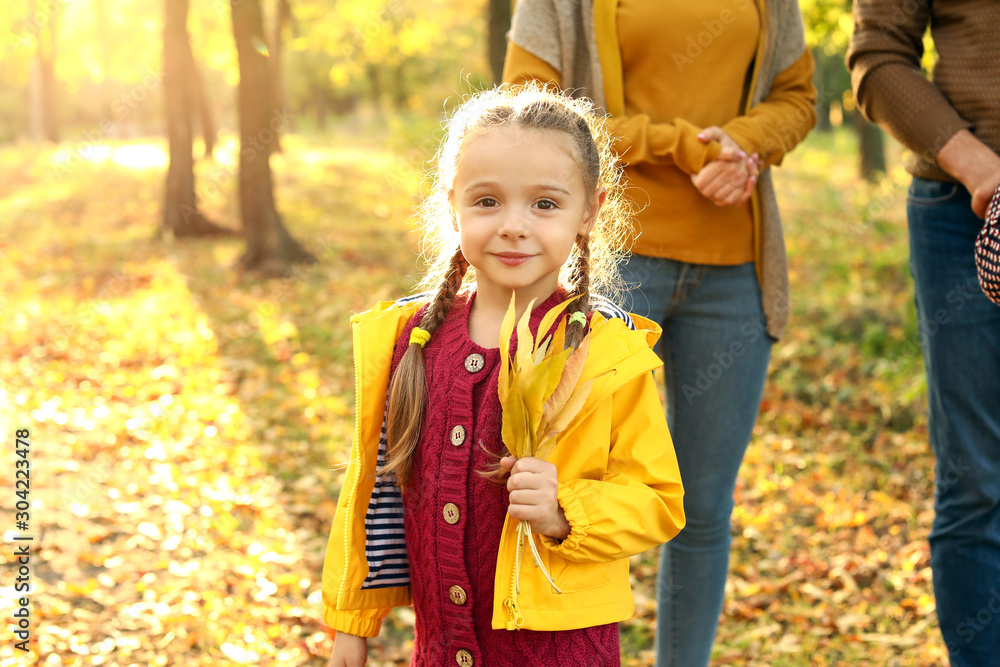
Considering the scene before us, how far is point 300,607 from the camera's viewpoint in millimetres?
3832

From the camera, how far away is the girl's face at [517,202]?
1.67 m

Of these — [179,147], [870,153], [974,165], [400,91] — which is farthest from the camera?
[400,91]

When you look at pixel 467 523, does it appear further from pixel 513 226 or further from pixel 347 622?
pixel 513 226

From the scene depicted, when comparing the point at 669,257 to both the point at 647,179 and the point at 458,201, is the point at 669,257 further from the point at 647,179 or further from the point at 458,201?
the point at 458,201

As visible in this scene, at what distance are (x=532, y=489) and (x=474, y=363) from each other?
1.17 feet

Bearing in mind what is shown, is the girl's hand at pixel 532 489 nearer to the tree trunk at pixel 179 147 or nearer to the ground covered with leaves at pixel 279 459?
the ground covered with leaves at pixel 279 459

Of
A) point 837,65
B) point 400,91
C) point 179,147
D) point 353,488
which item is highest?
point 400,91

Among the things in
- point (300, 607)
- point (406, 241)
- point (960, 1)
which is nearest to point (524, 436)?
→ point (960, 1)

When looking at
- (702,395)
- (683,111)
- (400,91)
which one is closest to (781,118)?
(683,111)

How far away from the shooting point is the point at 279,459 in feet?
18.2

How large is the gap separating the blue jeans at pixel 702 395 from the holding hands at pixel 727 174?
0.23 metres

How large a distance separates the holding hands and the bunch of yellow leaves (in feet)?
3.11

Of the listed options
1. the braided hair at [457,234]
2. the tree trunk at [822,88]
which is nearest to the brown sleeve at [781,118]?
the braided hair at [457,234]

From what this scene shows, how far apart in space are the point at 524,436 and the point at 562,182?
0.55 meters
